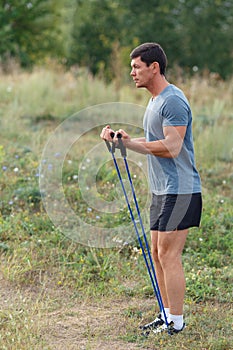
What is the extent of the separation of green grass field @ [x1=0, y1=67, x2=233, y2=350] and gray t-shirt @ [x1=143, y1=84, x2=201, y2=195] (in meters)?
1.01

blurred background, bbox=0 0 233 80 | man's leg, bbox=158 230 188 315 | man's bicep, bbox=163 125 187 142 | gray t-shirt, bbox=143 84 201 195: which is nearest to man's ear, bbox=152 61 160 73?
gray t-shirt, bbox=143 84 201 195

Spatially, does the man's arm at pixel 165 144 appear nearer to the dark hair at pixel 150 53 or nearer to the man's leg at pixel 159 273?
the dark hair at pixel 150 53

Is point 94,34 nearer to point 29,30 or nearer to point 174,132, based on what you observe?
point 29,30

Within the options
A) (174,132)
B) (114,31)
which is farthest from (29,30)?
(174,132)

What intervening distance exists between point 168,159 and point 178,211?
0.33m

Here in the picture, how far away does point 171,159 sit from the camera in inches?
149

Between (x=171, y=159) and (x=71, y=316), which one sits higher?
(x=171, y=159)

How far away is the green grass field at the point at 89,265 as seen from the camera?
4.06 m

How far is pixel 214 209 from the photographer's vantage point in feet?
20.2

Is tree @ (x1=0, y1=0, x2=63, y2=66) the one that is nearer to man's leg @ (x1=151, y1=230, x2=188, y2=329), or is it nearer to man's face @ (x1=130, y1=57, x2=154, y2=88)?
man's face @ (x1=130, y1=57, x2=154, y2=88)

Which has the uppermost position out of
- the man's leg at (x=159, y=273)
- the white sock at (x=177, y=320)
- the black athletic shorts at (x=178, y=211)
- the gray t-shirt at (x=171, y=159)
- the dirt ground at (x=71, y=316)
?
the gray t-shirt at (x=171, y=159)

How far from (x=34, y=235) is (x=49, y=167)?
1.29 meters

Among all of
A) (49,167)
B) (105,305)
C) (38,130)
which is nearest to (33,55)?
(38,130)

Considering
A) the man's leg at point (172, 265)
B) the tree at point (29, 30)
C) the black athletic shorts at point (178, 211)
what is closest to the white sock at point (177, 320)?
the man's leg at point (172, 265)
